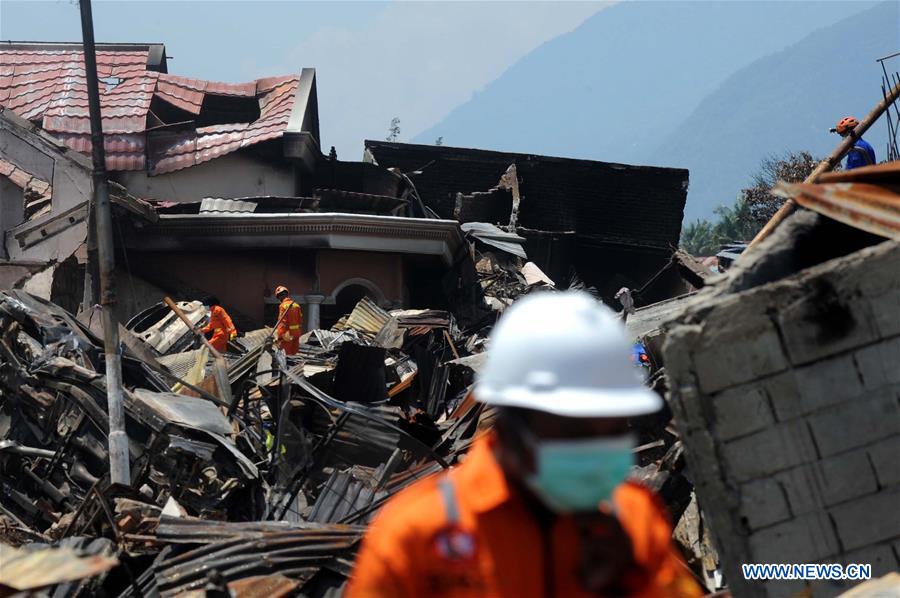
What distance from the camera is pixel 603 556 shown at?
79.3 inches

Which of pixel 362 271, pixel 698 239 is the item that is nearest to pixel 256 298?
pixel 362 271

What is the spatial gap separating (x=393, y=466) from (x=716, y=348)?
4550 millimetres

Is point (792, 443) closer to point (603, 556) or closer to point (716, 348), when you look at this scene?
point (716, 348)

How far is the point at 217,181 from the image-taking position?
22.5m

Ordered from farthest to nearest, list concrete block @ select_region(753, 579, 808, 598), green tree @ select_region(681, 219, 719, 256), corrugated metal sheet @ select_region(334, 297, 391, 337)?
green tree @ select_region(681, 219, 719, 256)
corrugated metal sheet @ select_region(334, 297, 391, 337)
concrete block @ select_region(753, 579, 808, 598)

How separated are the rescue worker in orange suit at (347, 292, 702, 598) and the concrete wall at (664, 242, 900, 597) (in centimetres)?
317

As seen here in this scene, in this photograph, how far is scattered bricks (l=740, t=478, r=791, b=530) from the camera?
5168mm

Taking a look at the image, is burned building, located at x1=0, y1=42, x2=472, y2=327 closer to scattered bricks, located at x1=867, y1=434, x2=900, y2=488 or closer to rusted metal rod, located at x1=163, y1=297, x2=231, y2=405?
rusted metal rod, located at x1=163, y1=297, x2=231, y2=405

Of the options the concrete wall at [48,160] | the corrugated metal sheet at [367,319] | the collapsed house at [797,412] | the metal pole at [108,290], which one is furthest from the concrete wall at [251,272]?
the collapsed house at [797,412]

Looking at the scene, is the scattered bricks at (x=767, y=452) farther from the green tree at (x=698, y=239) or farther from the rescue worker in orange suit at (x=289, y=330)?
the green tree at (x=698, y=239)

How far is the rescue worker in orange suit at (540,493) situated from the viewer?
1995 millimetres

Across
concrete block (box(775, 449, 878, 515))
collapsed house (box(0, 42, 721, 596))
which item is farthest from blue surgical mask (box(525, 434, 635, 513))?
concrete block (box(775, 449, 878, 515))

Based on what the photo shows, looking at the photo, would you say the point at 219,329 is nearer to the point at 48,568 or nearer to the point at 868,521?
the point at 868,521

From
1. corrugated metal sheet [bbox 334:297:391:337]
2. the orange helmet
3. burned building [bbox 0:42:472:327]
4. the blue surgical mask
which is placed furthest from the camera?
burned building [bbox 0:42:472:327]
